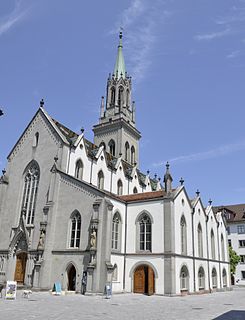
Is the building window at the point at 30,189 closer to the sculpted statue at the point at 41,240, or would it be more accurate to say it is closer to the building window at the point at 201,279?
the sculpted statue at the point at 41,240

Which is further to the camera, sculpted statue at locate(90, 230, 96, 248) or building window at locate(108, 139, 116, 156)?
building window at locate(108, 139, 116, 156)

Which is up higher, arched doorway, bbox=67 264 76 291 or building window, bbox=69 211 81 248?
building window, bbox=69 211 81 248

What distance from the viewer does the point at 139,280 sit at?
32.3m

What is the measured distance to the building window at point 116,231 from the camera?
32.9m

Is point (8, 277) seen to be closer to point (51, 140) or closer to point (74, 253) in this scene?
point (74, 253)

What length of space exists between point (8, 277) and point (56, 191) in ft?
35.1

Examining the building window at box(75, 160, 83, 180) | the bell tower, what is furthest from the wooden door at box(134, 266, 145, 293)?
the bell tower

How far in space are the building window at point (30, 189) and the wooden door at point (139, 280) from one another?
511 inches

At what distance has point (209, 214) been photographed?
148 ft

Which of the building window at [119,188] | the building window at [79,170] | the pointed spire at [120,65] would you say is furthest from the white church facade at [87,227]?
the pointed spire at [120,65]

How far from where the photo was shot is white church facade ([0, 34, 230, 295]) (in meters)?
30.4

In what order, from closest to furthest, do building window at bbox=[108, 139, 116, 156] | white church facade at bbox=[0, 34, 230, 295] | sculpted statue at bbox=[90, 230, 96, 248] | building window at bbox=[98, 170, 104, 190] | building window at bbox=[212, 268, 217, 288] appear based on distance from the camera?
sculpted statue at bbox=[90, 230, 96, 248]
white church facade at bbox=[0, 34, 230, 295]
building window at bbox=[98, 170, 104, 190]
building window at bbox=[212, 268, 217, 288]
building window at bbox=[108, 139, 116, 156]

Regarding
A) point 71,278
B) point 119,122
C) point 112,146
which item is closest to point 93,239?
point 71,278

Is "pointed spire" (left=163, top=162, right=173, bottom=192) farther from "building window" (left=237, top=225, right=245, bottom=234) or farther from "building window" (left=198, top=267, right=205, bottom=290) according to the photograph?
"building window" (left=237, top=225, right=245, bottom=234)
